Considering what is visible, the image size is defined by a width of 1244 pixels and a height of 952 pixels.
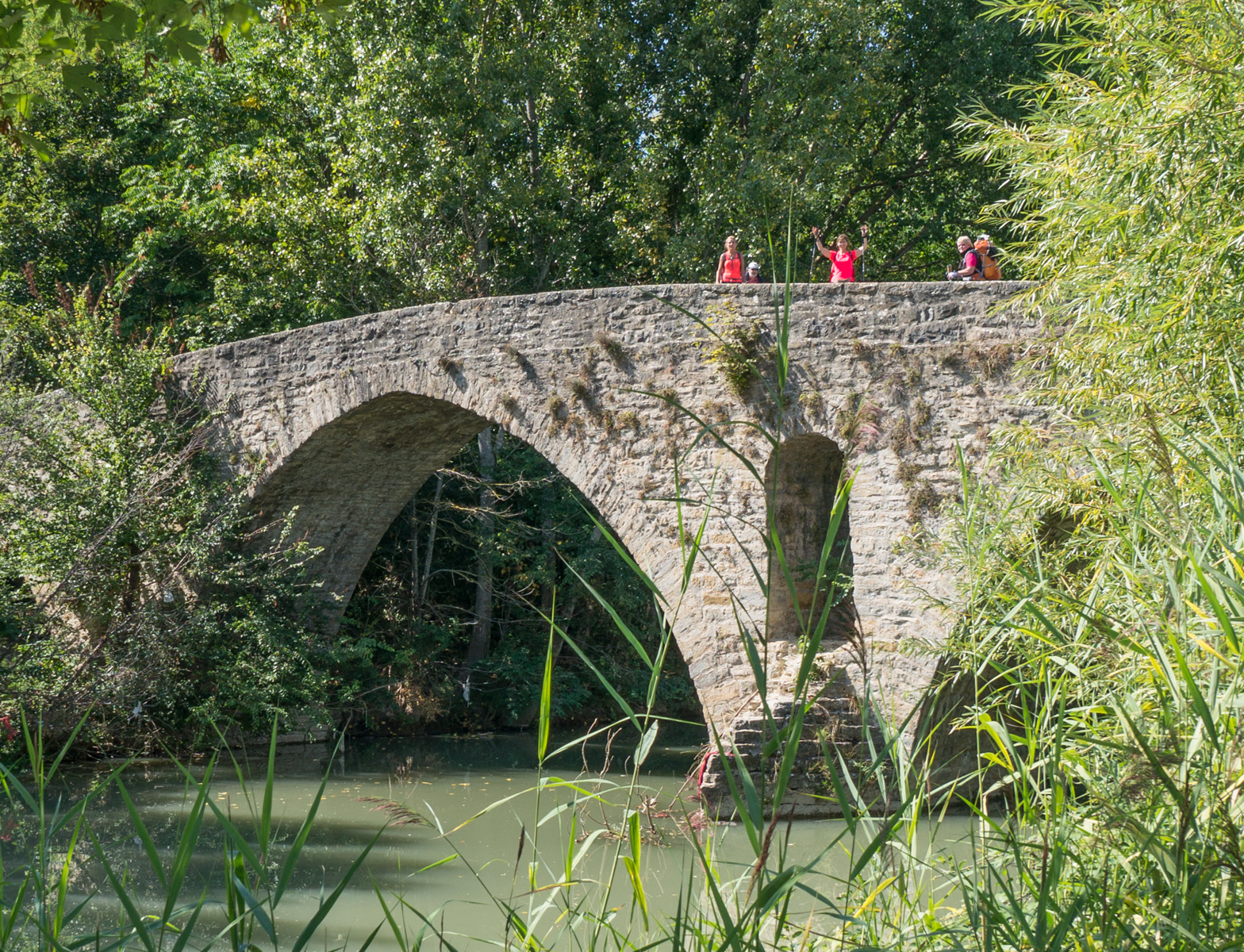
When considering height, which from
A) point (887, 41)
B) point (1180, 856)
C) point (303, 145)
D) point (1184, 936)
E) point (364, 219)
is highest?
point (887, 41)


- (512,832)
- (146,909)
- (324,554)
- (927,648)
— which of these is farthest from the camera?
(324,554)

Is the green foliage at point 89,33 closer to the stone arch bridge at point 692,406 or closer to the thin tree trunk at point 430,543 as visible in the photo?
the stone arch bridge at point 692,406

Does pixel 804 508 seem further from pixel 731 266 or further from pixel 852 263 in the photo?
pixel 731 266

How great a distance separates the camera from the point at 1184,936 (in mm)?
1794

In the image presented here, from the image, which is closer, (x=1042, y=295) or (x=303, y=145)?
(x=1042, y=295)

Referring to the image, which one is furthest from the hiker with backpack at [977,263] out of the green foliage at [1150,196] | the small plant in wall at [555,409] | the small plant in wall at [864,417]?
the small plant in wall at [555,409]

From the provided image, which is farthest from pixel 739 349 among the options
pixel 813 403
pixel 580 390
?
pixel 580 390

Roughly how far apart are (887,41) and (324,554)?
830cm

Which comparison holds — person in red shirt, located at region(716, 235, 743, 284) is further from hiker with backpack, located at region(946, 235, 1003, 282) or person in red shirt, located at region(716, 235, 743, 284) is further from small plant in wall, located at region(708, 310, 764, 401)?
hiker with backpack, located at region(946, 235, 1003, 282)

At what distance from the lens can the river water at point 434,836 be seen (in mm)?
4629

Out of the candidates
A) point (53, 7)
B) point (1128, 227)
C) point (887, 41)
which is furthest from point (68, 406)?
point (887, 41)

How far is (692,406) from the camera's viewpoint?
287 inches

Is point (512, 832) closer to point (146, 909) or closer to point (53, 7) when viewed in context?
point (146, 909)

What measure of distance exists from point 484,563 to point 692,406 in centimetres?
486
